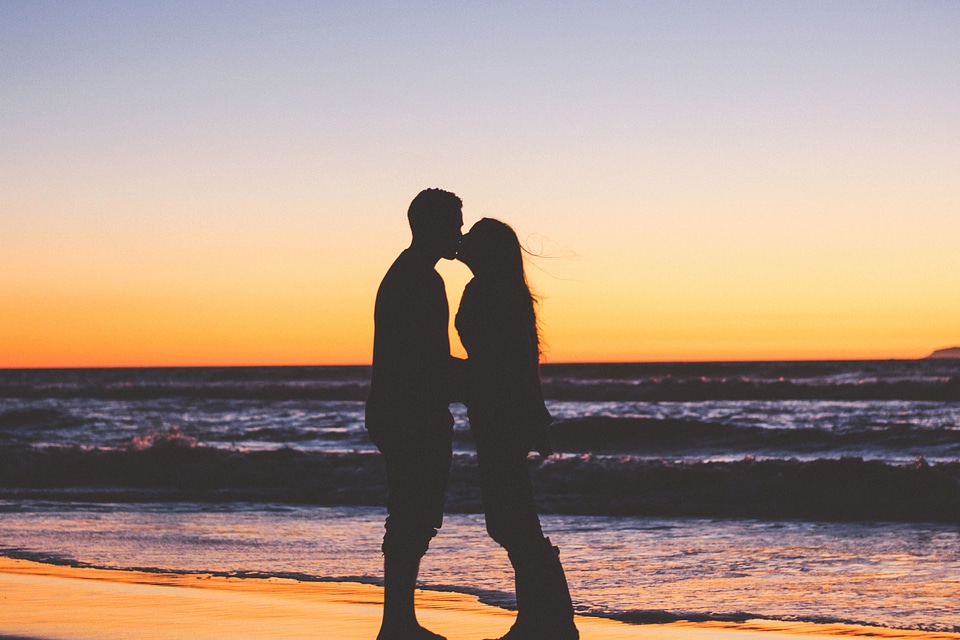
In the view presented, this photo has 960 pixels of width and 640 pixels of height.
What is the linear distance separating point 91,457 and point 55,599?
12.1 metres

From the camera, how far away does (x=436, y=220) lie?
3836mm

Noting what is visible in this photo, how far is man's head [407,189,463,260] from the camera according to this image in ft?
12.6

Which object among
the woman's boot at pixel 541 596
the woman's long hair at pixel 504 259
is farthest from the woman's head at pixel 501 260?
the woman's boot at pixel 541 596

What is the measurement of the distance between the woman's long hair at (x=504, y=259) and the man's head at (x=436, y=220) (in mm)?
→ 90

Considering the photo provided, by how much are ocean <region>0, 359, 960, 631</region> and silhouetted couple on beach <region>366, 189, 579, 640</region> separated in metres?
1.91

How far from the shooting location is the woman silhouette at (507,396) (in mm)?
3812

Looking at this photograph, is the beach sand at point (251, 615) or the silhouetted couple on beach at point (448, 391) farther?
the beach sand at point (251, 615)

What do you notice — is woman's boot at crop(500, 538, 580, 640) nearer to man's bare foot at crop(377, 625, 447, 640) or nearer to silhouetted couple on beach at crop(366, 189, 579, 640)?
silhouetted couple on beach at crop(366, 189, 579, 640)

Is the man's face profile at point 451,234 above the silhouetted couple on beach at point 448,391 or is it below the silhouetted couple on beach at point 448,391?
above

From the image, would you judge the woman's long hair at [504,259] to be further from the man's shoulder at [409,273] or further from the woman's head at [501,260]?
the man's shoulder at [409,273]

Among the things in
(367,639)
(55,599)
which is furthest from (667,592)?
(55,599)

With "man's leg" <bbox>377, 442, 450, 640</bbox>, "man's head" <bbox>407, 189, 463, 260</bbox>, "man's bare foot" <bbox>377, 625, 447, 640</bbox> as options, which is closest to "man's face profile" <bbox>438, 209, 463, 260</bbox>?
"man's head" <bbox>407, 189, 463, 260</bbox>

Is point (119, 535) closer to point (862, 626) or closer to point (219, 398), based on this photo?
point (862, 626)

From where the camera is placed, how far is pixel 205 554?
8086mm
